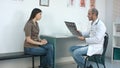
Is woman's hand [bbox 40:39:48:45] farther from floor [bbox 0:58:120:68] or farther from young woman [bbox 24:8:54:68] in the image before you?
floor [bbox 0:58:120:68]

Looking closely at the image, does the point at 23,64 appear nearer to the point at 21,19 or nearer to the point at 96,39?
the point at 21,19

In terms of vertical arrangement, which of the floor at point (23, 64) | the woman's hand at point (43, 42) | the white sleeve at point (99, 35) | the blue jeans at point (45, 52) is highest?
the white sleeve at point (99, 35)

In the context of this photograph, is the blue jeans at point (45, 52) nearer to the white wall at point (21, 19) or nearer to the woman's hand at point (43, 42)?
the woman's hand at point (43, 42)

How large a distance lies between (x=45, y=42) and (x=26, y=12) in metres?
0.77

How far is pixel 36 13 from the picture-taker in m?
3.94

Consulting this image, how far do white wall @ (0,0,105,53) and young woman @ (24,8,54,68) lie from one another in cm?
35

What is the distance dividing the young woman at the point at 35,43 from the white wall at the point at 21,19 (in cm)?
35

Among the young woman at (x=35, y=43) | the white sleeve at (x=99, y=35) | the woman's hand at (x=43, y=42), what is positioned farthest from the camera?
the woman's hand at (x=43, y=42)

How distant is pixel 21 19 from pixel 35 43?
666 millimetres

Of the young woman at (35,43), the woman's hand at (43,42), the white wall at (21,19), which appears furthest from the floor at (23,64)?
the woman's hand at (43,42)

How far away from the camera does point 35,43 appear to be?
151 inches

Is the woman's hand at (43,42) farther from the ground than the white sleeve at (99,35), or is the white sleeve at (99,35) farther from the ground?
the white sleeve at (99,35)

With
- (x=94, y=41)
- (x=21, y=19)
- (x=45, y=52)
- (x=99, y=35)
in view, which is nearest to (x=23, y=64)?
(x=45, y=52)

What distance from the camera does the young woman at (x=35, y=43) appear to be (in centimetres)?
381
